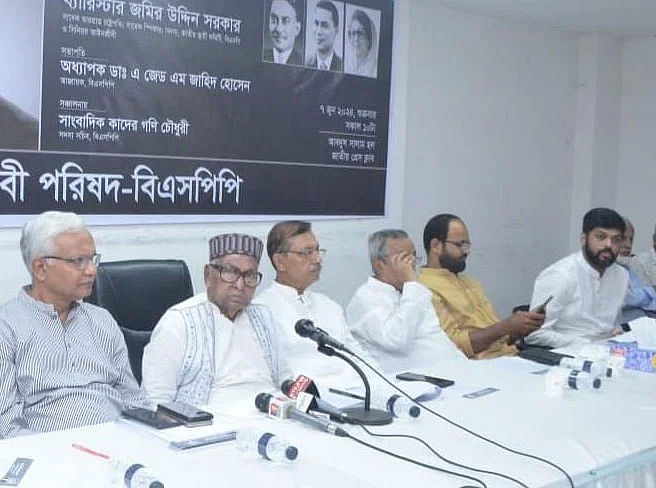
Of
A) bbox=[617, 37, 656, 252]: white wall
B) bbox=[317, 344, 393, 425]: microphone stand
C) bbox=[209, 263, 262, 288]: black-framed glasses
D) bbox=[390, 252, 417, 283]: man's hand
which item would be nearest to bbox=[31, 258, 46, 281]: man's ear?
bbox=[209, 263, 262, 288]: black-framed glasses

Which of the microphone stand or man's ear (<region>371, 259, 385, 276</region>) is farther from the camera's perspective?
man's ear (<region>371, 259, 385, 276</region>)

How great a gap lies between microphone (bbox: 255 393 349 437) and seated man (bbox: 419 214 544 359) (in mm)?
1991

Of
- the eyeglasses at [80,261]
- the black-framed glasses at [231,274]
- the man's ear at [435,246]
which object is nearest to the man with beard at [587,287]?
the man's ear at [435,246]

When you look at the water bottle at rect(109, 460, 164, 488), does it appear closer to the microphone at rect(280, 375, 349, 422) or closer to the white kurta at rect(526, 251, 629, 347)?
the microphone at rect(280, 375, 349, 422)

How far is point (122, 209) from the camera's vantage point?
13.6 feet

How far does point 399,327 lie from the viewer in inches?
149

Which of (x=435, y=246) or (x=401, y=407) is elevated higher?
(x=435, y=246)

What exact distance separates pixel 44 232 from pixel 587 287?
113 inches

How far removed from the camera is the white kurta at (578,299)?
4.61 meters

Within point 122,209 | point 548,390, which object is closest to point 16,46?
point 122,209

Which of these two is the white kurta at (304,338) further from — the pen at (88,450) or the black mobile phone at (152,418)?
the pen at (88,450)

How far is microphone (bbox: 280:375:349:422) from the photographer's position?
2404 millimetres

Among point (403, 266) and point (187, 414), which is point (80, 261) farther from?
point (403, 266)

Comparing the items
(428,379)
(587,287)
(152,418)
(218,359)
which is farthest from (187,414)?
(587,287)
